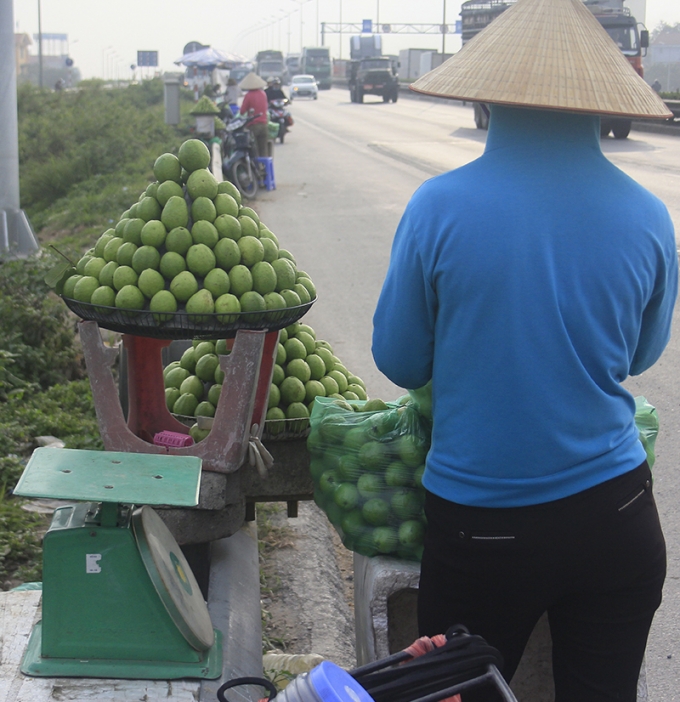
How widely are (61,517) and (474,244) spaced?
1271 millimetres

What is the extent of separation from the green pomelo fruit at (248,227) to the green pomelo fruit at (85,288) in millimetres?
481

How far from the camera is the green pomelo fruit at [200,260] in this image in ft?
9.05

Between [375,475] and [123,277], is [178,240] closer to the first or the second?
[123,277]

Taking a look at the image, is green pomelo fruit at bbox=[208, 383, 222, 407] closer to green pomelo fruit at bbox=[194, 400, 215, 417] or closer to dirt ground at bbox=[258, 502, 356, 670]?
green pomelo fruit at bbox=[194, 400, 215, 417]

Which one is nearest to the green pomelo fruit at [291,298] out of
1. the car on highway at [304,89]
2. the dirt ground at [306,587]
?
the dirt ground at [306,587]

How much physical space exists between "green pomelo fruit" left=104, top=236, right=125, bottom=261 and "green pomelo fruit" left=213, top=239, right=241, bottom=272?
304mm

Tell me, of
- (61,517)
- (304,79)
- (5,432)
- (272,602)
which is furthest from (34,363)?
(304,79)

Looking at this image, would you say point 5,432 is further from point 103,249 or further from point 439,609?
point 439,609

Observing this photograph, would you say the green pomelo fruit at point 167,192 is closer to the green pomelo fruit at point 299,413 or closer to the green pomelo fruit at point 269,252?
the green pomelo fruit at point 269,252

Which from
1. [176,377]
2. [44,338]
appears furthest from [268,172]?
[176,377]

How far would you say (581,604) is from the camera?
198cm

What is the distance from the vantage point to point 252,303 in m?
2.72

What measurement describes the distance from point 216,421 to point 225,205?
2.18 ft

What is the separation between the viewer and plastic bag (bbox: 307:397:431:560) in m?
2.57
